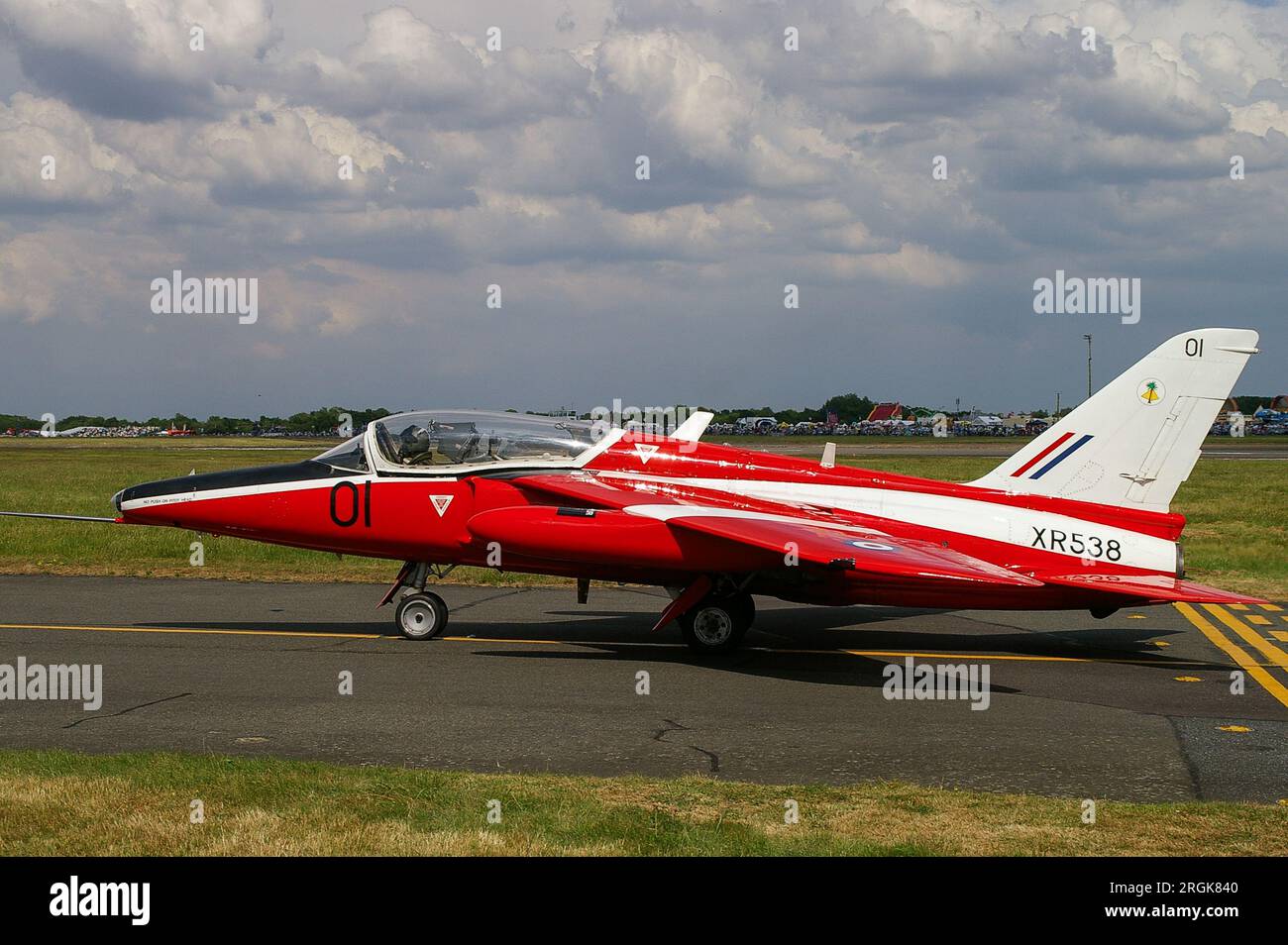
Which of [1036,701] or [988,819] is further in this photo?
[1036,701]

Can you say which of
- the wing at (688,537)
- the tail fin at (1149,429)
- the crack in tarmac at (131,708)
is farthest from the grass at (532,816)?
the tail fin at (1149,429)

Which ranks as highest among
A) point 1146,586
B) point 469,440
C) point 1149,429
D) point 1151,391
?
point 1151,391

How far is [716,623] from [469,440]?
364cm

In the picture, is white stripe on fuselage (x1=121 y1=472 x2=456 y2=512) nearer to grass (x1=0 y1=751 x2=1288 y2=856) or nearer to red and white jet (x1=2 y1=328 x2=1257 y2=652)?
red and white jet (x1=2 y1=328 x2=1257 y2=652)

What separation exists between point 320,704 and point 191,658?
287 centimetres

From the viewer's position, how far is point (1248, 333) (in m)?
14.3

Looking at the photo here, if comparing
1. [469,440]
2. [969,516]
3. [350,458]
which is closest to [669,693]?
[469,440]

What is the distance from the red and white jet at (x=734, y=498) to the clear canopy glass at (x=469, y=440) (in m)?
0.02

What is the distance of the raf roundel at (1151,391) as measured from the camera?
1423 cm

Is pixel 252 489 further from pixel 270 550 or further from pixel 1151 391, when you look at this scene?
pixel 1151 391

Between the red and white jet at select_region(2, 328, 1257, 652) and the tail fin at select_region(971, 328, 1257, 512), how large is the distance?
0.02 metres

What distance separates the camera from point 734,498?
14328 millimetres
